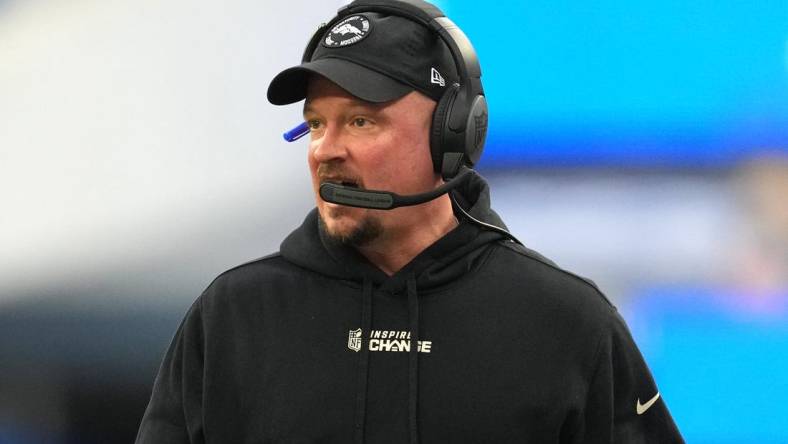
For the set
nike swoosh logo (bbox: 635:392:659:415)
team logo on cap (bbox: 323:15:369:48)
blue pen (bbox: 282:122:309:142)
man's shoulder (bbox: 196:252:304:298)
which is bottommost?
nike swoosh logo (bbox: 635:392:659:415)

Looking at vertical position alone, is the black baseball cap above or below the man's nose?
above

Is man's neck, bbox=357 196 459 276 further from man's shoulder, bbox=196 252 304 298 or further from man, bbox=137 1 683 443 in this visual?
man's shoulder, bbox=196 252 304 298

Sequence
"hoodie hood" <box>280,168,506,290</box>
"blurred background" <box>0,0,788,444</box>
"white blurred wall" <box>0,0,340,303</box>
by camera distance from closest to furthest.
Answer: "hoodie hood" <box>280,168,506,290</box> < "blurred background" <box>0,0,788,444</box> < "white blurred wall" <box>0,0,340,303</box>

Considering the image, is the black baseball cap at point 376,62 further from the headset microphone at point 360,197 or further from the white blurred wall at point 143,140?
the white blurred wall at point 143,140

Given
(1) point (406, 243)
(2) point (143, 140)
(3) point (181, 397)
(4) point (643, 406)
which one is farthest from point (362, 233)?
(2) point (143, 140)

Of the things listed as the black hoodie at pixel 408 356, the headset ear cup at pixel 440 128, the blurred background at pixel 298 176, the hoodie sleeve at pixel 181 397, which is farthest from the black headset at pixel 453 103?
the blurred background at pixel 298 176

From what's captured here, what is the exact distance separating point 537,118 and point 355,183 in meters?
0.84

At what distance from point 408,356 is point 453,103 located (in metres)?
0.31

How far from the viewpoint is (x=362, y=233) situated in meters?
1.33

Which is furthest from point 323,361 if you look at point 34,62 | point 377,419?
point 34,62

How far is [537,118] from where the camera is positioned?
6.80ft

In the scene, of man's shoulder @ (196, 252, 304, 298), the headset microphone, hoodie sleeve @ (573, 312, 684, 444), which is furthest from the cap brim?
hoodie sleeve @ (573, 312, 684, 444)

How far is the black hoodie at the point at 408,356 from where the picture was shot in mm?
1302

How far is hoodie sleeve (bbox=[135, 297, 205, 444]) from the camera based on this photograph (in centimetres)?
136
